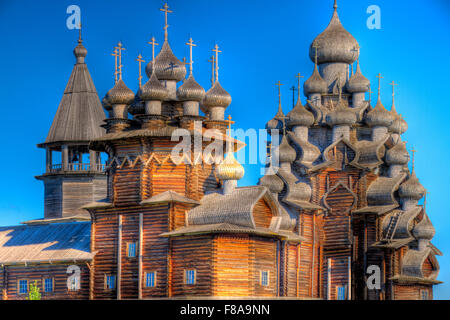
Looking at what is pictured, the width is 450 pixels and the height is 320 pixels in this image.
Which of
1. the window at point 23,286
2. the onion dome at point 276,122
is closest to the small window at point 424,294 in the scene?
the onion dome at point 276,122

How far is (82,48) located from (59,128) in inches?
218

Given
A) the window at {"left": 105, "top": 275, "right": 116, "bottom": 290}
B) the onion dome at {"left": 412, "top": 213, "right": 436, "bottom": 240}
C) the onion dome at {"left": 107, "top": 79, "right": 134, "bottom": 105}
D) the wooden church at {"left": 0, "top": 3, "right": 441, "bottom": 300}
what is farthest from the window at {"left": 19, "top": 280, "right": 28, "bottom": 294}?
the onion dome at {"left": 412, "top": 213, "right": 436, "bottom": 240}

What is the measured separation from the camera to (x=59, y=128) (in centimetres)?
6328

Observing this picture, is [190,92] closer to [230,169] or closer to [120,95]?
[120,95]

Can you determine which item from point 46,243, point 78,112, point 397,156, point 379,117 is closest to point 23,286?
point 46,243

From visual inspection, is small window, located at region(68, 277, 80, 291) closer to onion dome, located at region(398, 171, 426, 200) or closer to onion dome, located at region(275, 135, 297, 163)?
onion dome, located at region(275, 135, 297, 163)

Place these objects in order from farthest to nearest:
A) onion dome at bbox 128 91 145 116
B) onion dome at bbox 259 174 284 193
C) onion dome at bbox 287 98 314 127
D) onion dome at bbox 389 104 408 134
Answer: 1. onion dome at bbox 389 104 408 134
2. onion dome at bbox 287 98 314 127
3. onion dome at bbox 259 174 284 193
4. onion dome at bbox 128 91 145 116

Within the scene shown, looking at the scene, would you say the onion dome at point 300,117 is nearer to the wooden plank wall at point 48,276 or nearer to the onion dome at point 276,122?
the onion dome at point 276,122

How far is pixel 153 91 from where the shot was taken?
50.2 meters

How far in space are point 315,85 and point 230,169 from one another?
43.9ft

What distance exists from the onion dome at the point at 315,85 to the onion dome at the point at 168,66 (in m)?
10.2

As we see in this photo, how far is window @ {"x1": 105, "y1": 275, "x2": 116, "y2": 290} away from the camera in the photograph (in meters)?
49.6

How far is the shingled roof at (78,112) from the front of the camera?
206ft

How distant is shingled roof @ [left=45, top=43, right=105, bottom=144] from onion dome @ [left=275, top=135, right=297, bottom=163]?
Result: 1119 cm
